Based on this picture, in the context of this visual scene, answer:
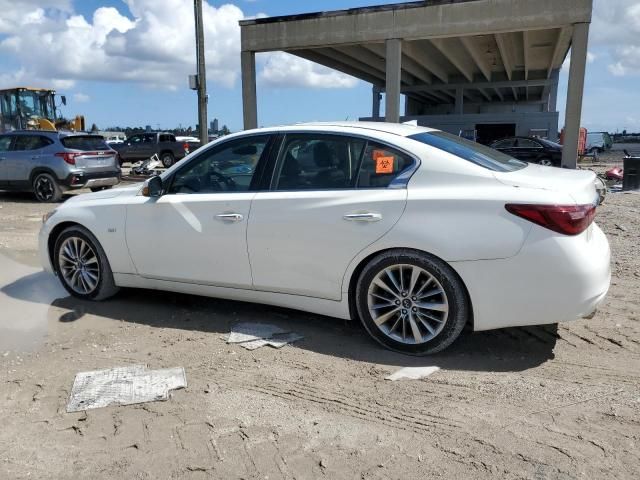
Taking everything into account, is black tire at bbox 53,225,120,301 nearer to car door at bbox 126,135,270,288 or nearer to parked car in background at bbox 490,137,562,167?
car door at bbox 126,135,270,288

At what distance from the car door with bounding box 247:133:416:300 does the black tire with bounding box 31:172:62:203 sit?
9.96 meters

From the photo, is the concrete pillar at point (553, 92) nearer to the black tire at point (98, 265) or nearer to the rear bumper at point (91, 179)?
the rear bumper at point (91, 179)

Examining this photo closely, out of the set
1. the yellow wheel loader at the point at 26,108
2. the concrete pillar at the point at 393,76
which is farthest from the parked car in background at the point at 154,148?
the concrete pillar at the point at 393,76

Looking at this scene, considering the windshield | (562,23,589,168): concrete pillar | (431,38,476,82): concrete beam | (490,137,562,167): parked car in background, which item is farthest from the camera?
the windshield

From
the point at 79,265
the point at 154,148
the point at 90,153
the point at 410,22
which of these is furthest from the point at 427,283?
the point at 154,148

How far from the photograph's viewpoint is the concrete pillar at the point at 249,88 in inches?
732

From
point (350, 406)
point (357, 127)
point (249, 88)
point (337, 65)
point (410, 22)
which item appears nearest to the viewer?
point (350, 406)

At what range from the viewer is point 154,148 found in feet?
84.0

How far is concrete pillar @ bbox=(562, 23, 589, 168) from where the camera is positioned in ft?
47.7

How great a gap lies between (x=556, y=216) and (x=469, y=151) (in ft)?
3.03

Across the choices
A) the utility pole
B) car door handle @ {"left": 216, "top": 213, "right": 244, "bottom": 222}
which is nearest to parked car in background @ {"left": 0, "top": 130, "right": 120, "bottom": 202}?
the utility pole

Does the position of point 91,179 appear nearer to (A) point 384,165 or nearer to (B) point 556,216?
(A) point 384,165

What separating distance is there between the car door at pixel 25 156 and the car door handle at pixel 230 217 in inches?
387

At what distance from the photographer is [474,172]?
3.56m
